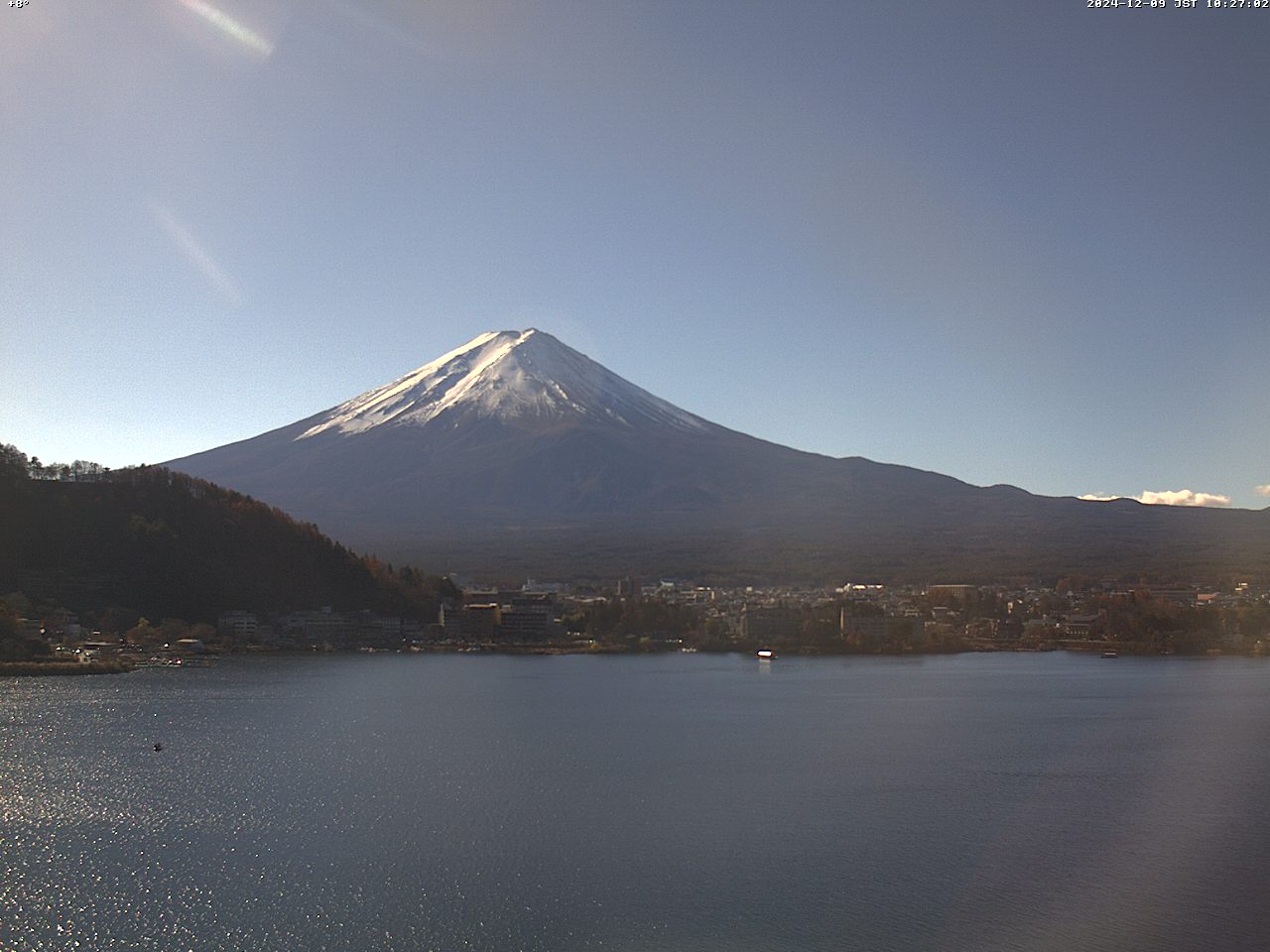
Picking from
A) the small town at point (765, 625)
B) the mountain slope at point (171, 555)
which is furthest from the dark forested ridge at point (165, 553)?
the small town at point (765, 625)

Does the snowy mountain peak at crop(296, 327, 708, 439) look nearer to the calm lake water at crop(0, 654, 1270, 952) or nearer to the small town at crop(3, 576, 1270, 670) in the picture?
the small town at crop(3, 576, 1270, 670)

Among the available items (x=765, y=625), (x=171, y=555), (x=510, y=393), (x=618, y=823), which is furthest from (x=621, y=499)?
(x=618, y=823)

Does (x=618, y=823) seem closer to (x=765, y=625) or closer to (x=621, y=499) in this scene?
(x=765, y=625)

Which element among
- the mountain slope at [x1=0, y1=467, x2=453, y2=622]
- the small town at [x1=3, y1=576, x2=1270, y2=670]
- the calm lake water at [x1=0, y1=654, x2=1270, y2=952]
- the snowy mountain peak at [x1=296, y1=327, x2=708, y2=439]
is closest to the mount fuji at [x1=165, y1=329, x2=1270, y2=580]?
the snowy mountain peak at [x1=296, y1=327, x2=708, y2=439]


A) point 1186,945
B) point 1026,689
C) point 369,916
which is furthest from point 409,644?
point 1186,945

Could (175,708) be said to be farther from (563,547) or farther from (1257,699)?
(563,547)
